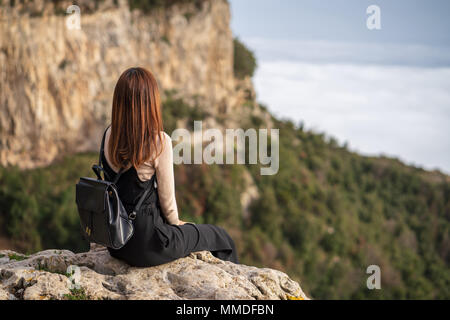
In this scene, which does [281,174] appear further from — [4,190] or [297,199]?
[4,190]

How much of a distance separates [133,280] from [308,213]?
2359 cm

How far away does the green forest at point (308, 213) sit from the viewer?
55.6ft

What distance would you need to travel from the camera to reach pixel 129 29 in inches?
832

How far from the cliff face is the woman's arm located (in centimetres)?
1414

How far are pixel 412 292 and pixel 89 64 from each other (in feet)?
65.1

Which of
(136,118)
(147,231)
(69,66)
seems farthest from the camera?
(69,66)

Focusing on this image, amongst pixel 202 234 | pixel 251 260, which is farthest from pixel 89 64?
pixel 202 234

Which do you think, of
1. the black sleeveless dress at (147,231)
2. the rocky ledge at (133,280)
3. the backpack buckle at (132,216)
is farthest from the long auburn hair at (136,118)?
the rocky ledge at (133,280)

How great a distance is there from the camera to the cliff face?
1639 centimetres

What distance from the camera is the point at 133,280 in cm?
366

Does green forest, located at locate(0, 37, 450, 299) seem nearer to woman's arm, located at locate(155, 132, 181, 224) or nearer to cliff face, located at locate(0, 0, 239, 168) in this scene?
cliff face, located at locate(0, 0, 239, 168)

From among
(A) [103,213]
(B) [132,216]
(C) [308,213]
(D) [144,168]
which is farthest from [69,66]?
(A) [103,213]

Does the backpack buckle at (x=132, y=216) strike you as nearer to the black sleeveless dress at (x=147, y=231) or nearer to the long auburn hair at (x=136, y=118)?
the black sleeveless dress at (x=147, y=231)

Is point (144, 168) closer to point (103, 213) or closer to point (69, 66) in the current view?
point (103, 213)
